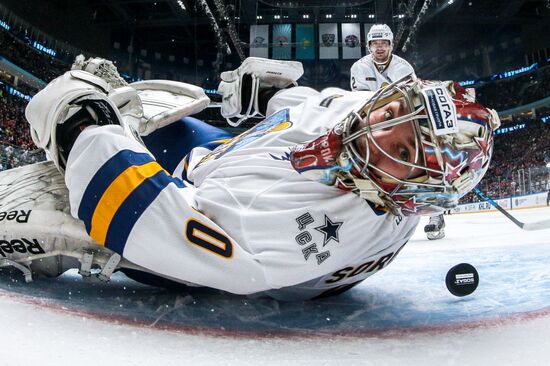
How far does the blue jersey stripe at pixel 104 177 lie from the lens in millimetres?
958

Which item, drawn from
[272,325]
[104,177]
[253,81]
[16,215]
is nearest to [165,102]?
[253,81]

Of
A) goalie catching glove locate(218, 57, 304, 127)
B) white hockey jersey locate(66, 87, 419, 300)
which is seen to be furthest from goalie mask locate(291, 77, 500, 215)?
goalie catching glove locate(218, 57, 304, 127)

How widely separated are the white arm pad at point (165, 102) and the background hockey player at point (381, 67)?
57.2 inches

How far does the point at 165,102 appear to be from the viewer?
181 cm

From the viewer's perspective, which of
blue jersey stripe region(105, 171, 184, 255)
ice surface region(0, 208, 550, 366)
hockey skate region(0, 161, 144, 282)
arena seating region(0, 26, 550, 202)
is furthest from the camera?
arena seating region(0, 26, 550, 202)

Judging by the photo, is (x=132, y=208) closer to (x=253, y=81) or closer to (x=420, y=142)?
(x=420, y=142)

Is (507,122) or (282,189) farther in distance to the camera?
(507,122)

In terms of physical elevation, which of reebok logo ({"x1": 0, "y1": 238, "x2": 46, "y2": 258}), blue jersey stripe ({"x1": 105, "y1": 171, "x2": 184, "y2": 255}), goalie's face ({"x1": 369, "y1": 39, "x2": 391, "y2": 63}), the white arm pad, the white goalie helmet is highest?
the white goalie helmet

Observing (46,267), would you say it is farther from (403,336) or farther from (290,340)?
(403,336)

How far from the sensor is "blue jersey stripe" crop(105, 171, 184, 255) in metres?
0.95

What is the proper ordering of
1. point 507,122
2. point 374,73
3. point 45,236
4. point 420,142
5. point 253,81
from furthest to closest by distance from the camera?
point 507,122 → point 374,73 → point 253,81 → point 45,236 → point 420,142

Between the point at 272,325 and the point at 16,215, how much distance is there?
27.6 inches

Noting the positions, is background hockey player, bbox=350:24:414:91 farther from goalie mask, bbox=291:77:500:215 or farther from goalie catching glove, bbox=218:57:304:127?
goalie mask, bbox=291:77:500:215

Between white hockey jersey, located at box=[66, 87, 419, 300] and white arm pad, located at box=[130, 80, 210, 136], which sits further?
white arm pad, located at box=[130, 80, 210, 136]
